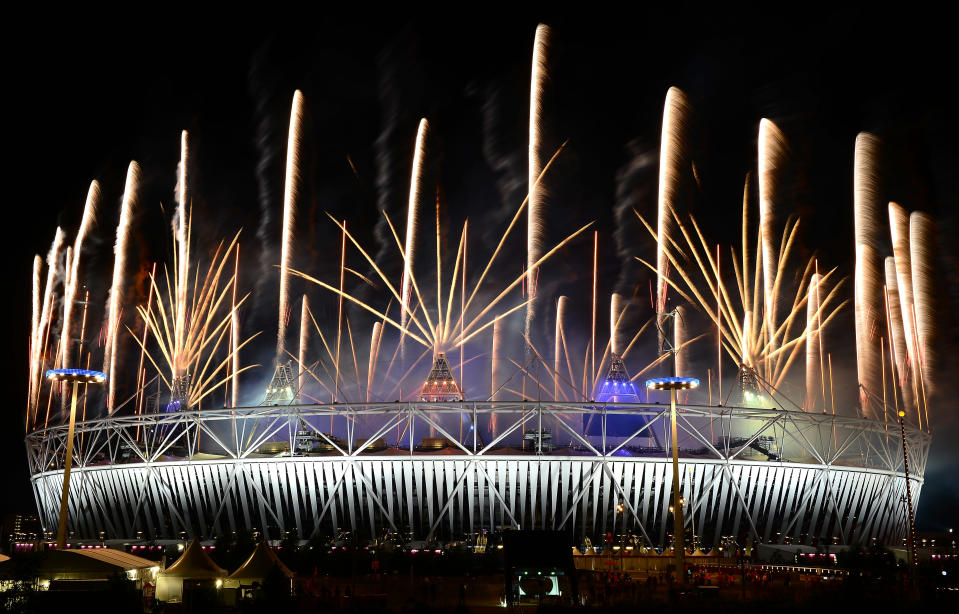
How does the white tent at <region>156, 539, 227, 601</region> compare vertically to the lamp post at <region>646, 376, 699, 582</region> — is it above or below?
below

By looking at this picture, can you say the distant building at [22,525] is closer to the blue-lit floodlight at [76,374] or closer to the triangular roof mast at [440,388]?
the triangular roof mast at [440,388]

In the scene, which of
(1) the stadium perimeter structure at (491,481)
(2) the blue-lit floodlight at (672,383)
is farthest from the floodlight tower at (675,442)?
(1) the stadium perimeter structure at (491,481)

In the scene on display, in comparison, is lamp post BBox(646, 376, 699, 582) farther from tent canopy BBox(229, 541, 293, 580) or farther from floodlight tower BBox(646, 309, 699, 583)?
tent canopy BBox(229, 541, 293, 580)

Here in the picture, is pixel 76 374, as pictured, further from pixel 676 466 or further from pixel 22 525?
pixel 22 525

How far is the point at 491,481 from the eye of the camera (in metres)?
63.3

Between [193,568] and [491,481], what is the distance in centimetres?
3033

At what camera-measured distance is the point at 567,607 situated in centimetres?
2688

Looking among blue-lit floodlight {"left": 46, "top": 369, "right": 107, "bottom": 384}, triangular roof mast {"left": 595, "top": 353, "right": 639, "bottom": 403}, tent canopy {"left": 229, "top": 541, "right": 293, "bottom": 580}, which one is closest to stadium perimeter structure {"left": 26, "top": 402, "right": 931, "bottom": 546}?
triangular roof mast {"left": 595, "top": 353, "right": 639, "bottom": 403}

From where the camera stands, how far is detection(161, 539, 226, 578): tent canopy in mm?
35500

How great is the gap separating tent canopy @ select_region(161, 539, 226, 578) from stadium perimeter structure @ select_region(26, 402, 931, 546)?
25376 mm

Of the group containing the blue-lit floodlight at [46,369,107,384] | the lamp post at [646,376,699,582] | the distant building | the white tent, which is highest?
the blue-lit floodlight at [46,369,107,384]

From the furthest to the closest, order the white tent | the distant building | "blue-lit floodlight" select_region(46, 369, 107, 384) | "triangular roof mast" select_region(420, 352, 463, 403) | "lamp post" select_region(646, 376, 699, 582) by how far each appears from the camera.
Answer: the distant building → "triangular roof mast" select_region(420, 352, 463, 403) → "blue-lit floodlight" select_region(46, 369, 107, 384) → "lamp post" select_region(646, 376, 699, 582) → the white tent

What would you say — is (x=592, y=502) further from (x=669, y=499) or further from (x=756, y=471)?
(x=756, y=471)

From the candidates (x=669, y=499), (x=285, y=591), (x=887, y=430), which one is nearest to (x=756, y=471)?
(x=669, y=499)
